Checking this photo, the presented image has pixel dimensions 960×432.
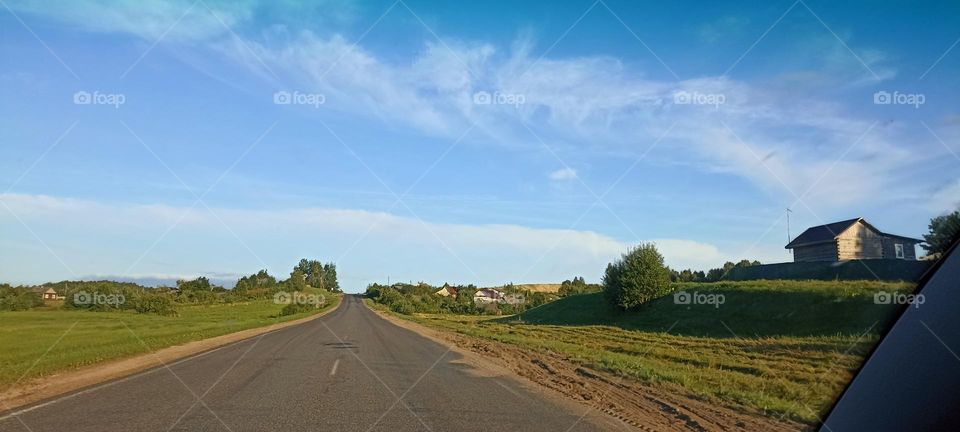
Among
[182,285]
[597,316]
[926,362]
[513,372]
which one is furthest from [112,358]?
[182,285]

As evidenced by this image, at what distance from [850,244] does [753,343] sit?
57.5 feet

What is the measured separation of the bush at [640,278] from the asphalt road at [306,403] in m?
40.2

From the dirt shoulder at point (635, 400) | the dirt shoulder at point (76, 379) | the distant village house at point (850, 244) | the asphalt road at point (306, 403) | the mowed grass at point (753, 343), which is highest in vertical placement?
the distant village house at point (850, 244)

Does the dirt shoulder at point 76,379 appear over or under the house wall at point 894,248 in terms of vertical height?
under

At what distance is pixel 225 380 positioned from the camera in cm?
1227

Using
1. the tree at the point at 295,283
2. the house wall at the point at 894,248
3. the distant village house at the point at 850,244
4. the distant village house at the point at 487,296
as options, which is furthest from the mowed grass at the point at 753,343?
the tree at the point at 295,283

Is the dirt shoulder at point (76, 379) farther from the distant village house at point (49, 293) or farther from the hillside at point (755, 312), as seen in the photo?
the distant village house at point (49, 293)

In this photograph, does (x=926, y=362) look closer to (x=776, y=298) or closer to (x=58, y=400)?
(x=58, y=400)

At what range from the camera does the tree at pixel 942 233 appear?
3111 mm

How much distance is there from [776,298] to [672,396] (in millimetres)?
29132

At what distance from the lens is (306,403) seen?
947 centimetres

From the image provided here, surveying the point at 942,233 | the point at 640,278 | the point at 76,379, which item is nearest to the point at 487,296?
the point at 640,278

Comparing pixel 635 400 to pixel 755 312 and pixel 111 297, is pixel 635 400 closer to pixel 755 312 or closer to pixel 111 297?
pixel 755 312

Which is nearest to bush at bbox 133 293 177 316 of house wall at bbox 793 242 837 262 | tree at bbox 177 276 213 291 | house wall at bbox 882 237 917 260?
tree at bbox 177 276 213 291
